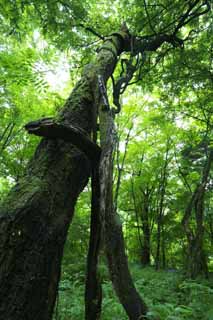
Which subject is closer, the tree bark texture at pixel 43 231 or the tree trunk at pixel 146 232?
the tree bark texture at pixel 43 231

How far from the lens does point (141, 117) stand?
11742 millimetres

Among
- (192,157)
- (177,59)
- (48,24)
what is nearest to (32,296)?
(48,24)

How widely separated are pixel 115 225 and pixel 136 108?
411 inches

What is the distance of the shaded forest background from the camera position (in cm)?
404

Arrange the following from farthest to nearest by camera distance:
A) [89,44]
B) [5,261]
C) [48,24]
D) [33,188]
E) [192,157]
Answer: [192,157]
[89,44]
[48,24]
[33,188]
[5,261]

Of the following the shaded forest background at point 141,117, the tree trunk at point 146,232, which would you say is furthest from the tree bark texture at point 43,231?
the tree trunk at point 146,232

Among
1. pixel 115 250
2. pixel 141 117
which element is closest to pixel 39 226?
pixel 115 250

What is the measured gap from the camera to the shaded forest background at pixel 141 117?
4.04 metres

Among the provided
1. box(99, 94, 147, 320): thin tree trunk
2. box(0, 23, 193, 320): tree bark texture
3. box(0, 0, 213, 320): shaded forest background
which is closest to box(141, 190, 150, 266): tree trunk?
box(0, 0, 213, 320): shaded forest background

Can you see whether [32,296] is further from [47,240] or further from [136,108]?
[136,108]

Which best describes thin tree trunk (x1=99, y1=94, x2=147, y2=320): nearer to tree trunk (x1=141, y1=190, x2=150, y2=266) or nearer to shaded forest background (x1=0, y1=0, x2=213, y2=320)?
shaded forest background (x1=0, y1=0, x2=213, y2=320)

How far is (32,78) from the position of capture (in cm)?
478

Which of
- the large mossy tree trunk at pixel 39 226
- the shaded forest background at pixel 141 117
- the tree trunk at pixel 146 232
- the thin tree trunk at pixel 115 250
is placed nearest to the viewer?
the large mossy tree trunk at pixel 39 226

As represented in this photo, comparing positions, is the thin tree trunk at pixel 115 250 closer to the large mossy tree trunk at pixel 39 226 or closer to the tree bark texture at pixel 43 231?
the tree bark texture at pixel 43 231
